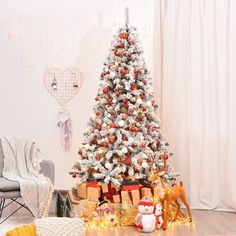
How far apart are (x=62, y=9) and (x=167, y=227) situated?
3.17m

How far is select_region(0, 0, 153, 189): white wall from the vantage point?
19.5 feet

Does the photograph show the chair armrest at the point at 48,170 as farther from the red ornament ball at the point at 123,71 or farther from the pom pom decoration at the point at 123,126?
the red ornament ball at the point at 123,71

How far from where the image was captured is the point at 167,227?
440 cm

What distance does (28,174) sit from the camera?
480 centimetres

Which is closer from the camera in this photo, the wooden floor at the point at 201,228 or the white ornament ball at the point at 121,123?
the wooden floor at the point at 201,228

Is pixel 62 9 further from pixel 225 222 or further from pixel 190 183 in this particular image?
pixel 225 222

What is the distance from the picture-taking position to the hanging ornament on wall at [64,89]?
593 centimetres

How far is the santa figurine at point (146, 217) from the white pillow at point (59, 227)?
1.79 m

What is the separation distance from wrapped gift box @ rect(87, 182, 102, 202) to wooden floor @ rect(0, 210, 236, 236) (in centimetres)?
50

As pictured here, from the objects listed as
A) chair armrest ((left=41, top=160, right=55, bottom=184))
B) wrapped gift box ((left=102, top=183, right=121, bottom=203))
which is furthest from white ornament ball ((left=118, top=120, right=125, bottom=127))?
chair armrest ((left=41, top=160, right=55, bottom=184))

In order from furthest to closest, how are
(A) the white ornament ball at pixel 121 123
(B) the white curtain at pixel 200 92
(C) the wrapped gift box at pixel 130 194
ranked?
(B) the white curtain at pixel 200 92 < (A) the white ornament ball at pixel 121 123 < (C) the wrapped gift box at pixel 130 194

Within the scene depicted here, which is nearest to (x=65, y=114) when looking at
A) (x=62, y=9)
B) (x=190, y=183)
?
(x=62, y=9)

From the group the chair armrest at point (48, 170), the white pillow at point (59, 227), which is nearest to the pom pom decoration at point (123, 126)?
the chair armrest at point (48, 170)

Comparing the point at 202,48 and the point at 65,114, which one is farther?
the point at 65,114
